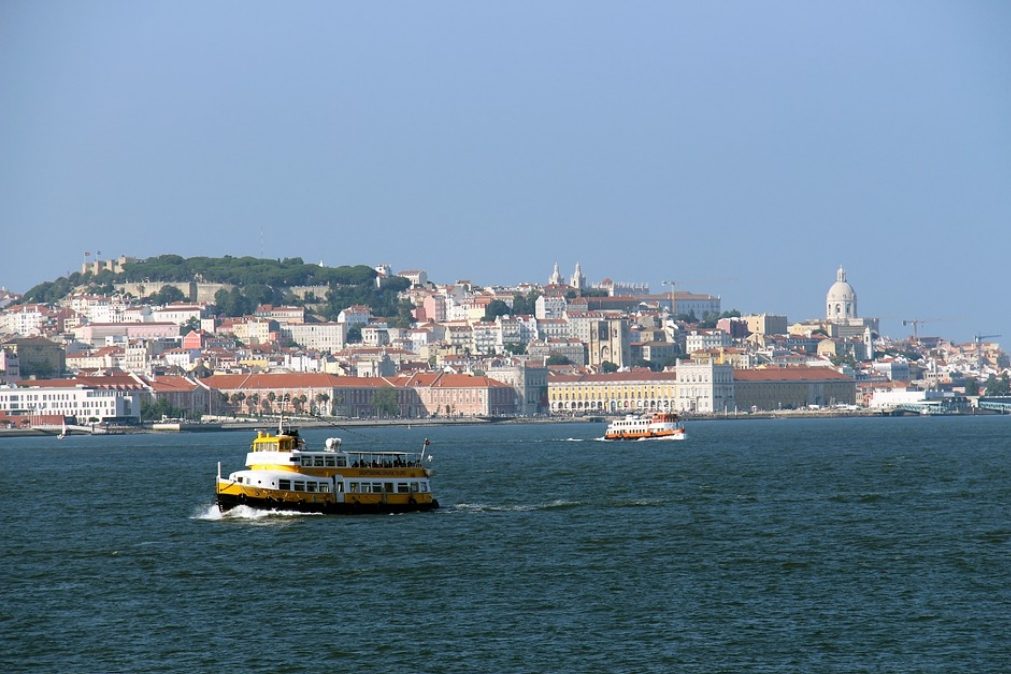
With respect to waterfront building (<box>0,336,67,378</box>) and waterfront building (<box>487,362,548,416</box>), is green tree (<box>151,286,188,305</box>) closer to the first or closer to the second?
waterfront building (<box>0,336,67,378</box>)

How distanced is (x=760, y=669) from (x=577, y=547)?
8.79m

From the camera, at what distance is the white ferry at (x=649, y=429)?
72688 millimetres

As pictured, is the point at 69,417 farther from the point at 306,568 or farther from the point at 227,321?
the point at 306,568

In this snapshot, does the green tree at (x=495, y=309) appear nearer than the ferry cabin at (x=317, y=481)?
No

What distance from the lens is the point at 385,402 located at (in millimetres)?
122438

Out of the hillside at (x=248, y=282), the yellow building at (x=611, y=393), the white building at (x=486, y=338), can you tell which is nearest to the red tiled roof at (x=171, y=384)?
the yellow building at (x=611, y=393)

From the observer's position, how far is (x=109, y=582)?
24000 millimetres

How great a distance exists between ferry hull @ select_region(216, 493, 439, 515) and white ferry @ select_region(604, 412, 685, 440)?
134 ft

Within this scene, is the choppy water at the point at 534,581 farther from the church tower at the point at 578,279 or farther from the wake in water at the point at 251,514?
the church tower at the point at 578,279

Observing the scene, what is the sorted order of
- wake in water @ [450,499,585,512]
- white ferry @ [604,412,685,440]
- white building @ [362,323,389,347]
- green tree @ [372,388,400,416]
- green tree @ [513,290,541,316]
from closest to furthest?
wake in water @ [450,499,585,512] → white ferry @ [604,412,685,440] → green tree @ [372,388,400,416] → white building @ [362,323,389,347] → green tree @ [513,290,541,316]

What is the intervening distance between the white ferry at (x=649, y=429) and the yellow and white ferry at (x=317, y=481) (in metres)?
40.5

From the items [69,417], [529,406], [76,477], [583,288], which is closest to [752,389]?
[529,406]

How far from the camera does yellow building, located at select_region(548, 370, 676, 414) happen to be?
427 feet

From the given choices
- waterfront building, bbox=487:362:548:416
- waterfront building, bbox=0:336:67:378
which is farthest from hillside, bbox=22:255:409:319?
waterfront building, bbox=487:362:548:416
